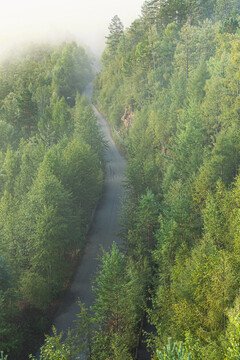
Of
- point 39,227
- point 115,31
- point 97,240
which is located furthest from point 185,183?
point 115,31

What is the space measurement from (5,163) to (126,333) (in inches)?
1460

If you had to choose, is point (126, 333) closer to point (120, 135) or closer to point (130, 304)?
point (130, 304)

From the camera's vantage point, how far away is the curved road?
35031 millimetres

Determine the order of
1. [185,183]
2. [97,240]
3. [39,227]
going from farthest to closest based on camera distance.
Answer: [97,240], [185,183], [39,227]

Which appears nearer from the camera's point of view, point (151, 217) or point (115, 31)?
point (151, 217)

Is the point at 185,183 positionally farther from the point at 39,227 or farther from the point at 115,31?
the point at 115,31

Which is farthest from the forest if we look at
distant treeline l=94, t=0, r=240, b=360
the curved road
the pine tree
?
the pine tree

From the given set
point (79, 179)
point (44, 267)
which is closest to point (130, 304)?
point (44, 267)

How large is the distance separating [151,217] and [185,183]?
6103 mm

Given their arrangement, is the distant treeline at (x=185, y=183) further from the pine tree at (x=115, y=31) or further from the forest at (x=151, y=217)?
the pine tree at (x=115, y=31)

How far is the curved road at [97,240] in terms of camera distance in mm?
35031

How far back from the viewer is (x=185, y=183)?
3572 centimetres

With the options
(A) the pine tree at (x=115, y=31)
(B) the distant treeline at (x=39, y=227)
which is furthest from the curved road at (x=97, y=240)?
(A) the pine tree at (x=115, y=31)

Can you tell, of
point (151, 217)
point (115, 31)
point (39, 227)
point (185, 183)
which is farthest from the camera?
point (115, 31)
